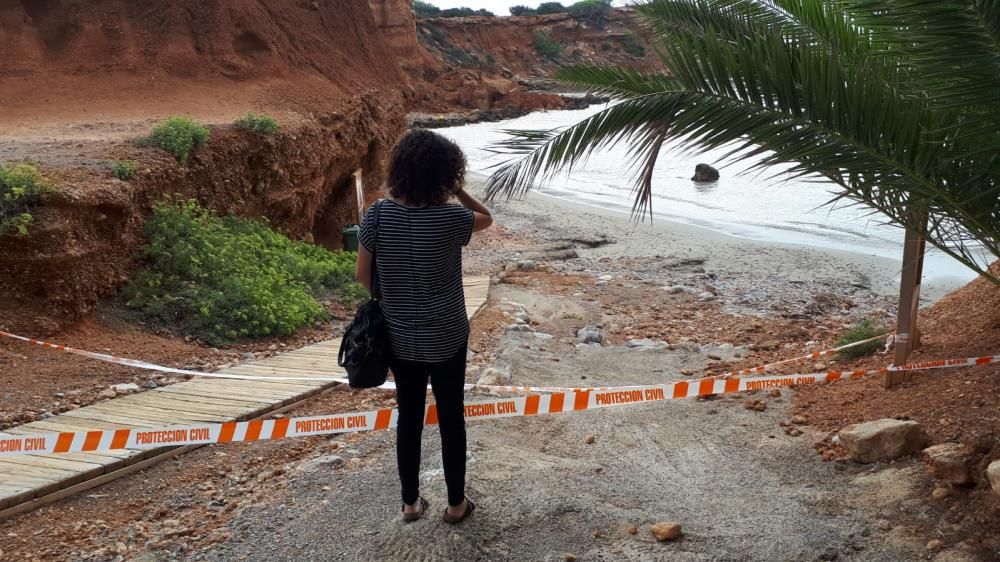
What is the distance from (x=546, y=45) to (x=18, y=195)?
255 feet

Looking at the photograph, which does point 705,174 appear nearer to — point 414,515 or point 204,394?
point 204,394

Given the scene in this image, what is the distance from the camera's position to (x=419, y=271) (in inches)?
135

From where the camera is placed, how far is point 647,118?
382 centimetres

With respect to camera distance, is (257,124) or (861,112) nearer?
(861,112)

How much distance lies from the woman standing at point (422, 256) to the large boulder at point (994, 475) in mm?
2362

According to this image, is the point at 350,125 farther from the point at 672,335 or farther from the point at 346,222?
the point at 672,335

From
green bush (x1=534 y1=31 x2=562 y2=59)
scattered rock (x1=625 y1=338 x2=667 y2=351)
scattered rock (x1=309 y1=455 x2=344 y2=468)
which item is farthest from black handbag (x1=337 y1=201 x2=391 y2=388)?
green bush (x1=534 y1=31 x2=562 y2=59)

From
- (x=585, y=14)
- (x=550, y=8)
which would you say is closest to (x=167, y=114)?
(x=585, y=14)

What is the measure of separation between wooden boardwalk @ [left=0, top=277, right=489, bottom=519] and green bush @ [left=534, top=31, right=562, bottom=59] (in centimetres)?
7547

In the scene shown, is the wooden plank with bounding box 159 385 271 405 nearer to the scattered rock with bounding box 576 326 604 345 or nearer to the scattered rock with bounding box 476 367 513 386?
the scattered rock with bounding box 476 367 513 386

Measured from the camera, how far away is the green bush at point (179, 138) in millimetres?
9180

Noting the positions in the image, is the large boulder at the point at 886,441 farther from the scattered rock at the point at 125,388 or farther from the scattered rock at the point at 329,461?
the scattered rock at the point at 125,388

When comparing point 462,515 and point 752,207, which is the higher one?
point 752,207

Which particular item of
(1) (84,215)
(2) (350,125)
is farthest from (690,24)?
(2) (350,125)
